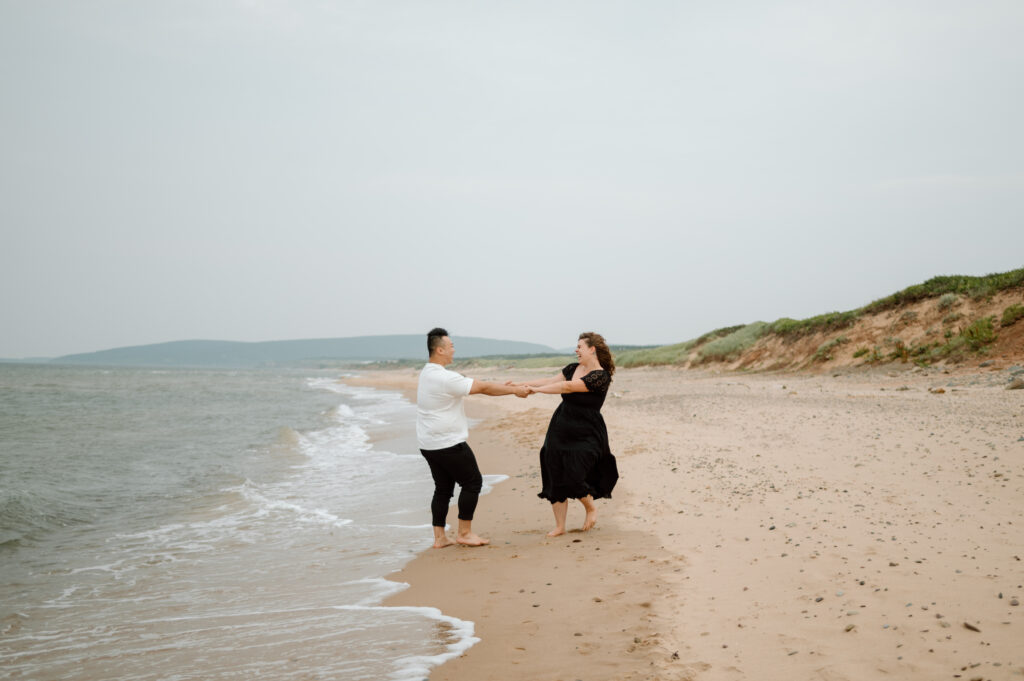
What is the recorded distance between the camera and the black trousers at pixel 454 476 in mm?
6285

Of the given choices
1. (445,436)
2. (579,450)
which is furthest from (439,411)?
(579,450)

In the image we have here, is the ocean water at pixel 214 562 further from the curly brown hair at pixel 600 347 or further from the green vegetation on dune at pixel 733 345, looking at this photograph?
the green vegetation on dune at pixel 733 345

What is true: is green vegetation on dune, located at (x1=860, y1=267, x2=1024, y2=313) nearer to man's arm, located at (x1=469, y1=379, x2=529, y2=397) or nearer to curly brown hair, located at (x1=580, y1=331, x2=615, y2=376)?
curly brown hair, located at (x1=580, y1=331, x2=615, y2=376)

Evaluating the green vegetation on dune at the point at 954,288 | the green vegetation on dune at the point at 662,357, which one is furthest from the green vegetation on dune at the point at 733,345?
the green vegetation on dune at the point at 954,288

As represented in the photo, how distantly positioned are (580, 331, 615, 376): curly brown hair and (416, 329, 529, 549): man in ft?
3.26

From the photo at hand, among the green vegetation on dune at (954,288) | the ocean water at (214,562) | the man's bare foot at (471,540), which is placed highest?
the green vegetation on dune at (954,288)

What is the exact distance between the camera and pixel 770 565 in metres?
4.62

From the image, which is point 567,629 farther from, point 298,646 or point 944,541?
point 944,541

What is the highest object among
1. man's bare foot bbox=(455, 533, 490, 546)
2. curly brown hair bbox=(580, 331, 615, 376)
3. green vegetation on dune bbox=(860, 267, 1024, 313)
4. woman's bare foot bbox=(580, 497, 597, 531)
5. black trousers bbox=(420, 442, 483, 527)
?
green vegetation on dune bbox=(860, 267, 1024, 313)

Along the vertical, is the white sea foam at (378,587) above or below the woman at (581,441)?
below

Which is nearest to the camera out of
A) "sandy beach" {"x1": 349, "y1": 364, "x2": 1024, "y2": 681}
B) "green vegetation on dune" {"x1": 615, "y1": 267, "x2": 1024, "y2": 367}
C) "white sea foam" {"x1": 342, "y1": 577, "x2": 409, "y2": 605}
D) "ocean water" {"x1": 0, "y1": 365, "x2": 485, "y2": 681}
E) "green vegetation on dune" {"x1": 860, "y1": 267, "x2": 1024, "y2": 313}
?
"sandy beach" {"x1": 349, "y1": 364, "x2": 1024, "y2": 681}

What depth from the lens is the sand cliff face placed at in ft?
59.2

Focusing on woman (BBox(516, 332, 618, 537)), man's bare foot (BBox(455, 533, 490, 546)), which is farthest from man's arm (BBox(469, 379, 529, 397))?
man's bare foot (BBox(455, 533, 490, 546))

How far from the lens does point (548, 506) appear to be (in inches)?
314
